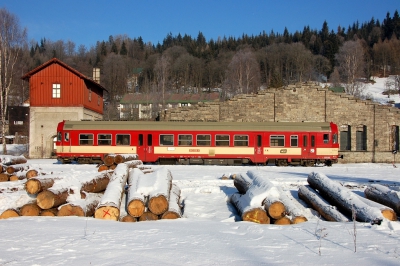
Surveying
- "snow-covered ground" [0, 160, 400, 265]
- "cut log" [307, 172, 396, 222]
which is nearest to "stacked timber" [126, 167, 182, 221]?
"snow-covered ground" [0, 160, 400, 265]

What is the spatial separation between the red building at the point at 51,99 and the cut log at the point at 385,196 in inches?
1056

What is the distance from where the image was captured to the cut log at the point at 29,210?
8.98 metres

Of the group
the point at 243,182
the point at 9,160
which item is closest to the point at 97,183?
the point at 243,182

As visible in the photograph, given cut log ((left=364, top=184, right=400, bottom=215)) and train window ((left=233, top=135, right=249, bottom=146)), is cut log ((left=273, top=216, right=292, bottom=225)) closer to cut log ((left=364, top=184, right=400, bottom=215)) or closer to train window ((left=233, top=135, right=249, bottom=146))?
cut log ((left=364, top=184, right=400, bottom=215))

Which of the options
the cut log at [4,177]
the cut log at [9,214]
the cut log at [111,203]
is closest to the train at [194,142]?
the cut log at [4,177]

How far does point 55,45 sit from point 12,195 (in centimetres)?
12020

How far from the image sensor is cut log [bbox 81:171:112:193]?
10656 mm

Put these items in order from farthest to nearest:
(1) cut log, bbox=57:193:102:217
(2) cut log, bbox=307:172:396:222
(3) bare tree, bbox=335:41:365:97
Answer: (3) bare tree, bbox=335:41:365:97, (1) cut log, bbox=57:193:102:217, (2) cut log, bbox=307:172:396:222

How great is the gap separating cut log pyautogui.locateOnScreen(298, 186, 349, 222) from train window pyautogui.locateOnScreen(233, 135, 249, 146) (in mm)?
11471

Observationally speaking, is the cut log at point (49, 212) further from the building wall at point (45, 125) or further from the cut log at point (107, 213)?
the building wall at point (45, 125)

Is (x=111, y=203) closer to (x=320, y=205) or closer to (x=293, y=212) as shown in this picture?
(x=293, y=212)

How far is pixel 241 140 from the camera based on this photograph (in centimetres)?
2367

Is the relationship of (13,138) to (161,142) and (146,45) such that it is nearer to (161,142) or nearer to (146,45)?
(161,142)

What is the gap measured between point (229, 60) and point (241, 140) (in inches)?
3097
